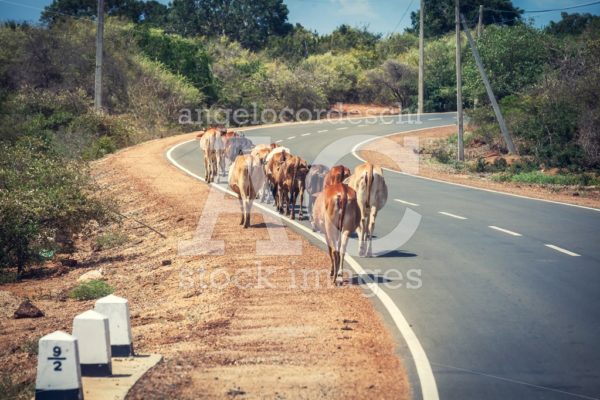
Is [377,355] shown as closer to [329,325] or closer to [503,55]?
[329,325]

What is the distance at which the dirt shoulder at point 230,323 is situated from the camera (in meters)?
8.03

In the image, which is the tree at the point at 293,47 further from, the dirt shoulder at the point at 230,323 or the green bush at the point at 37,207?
the dirt shoulder at the point at 230,323

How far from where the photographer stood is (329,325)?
33.1 feet

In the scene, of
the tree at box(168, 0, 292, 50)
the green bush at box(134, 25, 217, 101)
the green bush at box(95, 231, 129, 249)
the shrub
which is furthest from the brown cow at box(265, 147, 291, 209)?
the tree at box(168, 0, 292, 50)

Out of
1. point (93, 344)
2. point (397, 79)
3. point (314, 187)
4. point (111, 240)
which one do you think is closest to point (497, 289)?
point (93, 344)

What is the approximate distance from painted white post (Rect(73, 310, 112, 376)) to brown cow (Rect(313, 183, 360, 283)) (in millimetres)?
4865

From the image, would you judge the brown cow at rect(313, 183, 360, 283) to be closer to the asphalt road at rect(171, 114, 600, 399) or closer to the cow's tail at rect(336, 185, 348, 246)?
the cow's tail at rect(336, 185, 348, 246)

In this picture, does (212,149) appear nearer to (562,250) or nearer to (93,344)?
(562,250)

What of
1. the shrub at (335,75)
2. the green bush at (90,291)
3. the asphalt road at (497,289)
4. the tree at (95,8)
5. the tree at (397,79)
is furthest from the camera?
the tree at (95,8)

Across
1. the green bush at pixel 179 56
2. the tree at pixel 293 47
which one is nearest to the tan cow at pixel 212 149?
the green bush at pixel 179 56

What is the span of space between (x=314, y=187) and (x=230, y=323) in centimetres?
853

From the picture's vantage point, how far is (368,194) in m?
15.4

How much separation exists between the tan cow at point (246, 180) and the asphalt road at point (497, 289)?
115 inches

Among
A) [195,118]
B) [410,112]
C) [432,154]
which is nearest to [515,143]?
[432,154]
